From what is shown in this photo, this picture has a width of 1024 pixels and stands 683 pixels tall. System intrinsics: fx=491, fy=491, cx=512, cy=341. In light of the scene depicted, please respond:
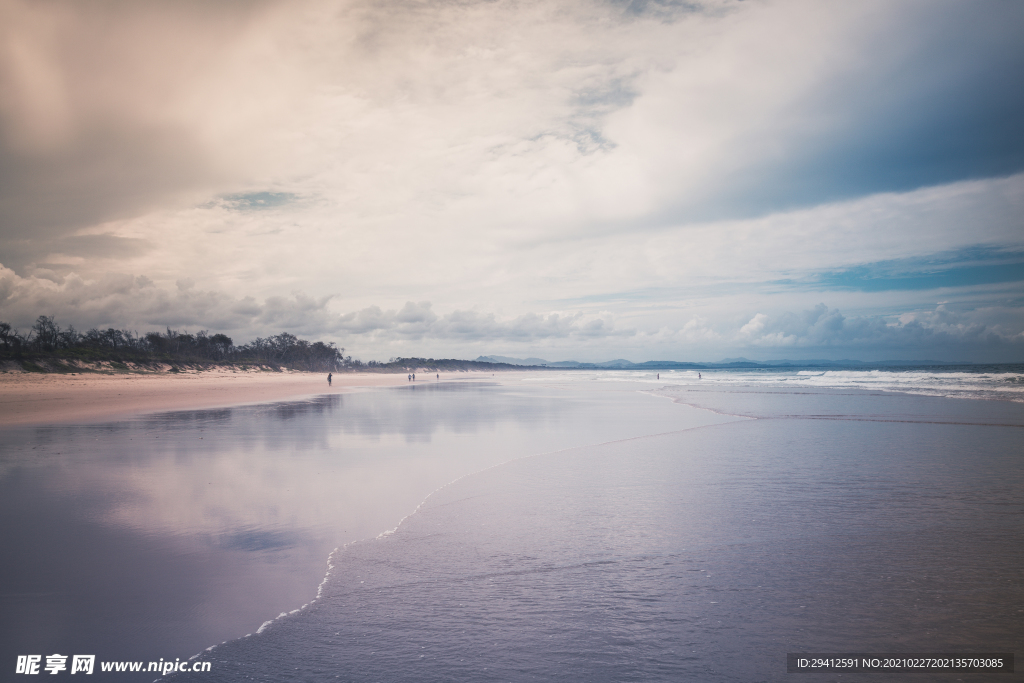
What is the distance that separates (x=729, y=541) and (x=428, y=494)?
4.36 m

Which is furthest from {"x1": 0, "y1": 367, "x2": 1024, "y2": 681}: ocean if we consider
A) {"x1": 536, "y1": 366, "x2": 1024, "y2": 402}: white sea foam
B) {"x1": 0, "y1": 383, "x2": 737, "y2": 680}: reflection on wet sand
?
{"x1": 536, "y1": 366, "x2": 1024, "y2": 402}: white sea foam

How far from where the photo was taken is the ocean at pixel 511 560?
3.56 meters

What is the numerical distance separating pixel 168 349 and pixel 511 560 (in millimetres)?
92054

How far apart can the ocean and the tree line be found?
51.2 meters

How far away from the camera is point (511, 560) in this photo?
16.7ft

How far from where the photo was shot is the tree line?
48594 mm

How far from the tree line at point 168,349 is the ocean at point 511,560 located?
2014 inches

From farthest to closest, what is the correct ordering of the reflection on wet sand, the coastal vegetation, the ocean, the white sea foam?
the coastal vegetation
the white sea foam
the reflection on wet sand
the ocean

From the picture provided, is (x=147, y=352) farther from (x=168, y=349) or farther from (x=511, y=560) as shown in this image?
(x=511, y=560)

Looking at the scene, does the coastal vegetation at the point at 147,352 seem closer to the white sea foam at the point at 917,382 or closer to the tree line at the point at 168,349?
the tree line at the point at 168,349

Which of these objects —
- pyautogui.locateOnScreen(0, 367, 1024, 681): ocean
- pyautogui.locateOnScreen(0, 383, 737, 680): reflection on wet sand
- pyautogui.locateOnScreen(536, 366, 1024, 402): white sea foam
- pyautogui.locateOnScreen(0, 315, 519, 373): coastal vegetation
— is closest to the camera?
pyautogui.locateOnScreen(0, 367, 1024, 681): ocean

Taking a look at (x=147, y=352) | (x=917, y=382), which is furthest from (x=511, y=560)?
(x=147, y=352)

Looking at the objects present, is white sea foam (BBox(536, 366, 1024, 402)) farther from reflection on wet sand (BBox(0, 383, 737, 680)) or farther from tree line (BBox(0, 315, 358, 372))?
tree line (BBox(0, 315, 358, 372))

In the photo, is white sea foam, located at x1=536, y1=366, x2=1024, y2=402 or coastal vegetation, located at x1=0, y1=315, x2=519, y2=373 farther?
coastal vegetation, located at x1=0, y1=315, x2=519, y2=373
